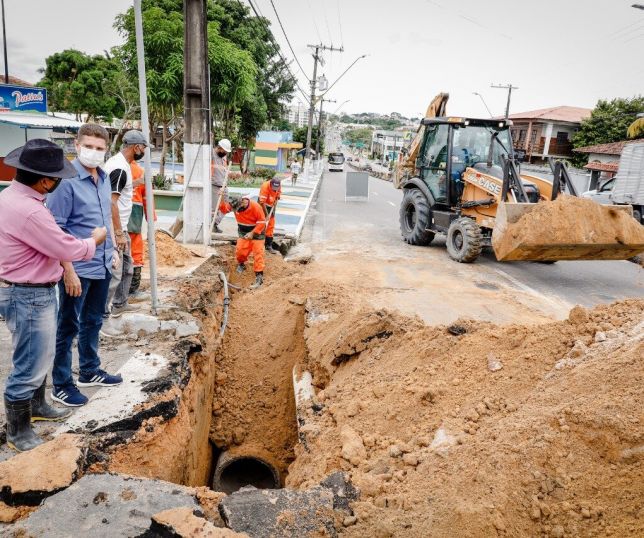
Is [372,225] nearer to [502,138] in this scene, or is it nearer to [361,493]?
[502,138]

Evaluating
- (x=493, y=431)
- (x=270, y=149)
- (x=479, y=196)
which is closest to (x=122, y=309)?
(x=493, y=431)

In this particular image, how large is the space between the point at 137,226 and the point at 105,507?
11.9 ft

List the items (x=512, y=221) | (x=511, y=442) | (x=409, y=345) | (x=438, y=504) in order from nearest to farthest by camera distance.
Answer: (x=438, y=504)
(x=511, y=442)
(x=409, y=345)
(x=512, y=221)

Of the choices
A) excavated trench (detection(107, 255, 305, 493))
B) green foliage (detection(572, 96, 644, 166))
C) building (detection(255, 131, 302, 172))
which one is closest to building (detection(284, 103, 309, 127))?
building (detection(255, 131, 302, 172))

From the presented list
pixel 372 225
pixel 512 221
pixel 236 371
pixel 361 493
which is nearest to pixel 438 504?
pixel 361 493

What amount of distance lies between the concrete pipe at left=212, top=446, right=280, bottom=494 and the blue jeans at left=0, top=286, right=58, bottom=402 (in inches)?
101

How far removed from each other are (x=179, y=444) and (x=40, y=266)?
69.0 inches

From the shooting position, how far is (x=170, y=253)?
7.86m

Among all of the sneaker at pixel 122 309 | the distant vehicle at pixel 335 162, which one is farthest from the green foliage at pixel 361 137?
the sneaker at pixel 122 309

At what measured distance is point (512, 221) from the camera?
765 cm

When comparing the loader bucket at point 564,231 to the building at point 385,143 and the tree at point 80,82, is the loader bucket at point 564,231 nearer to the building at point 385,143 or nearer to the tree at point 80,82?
the tree at point 80,82

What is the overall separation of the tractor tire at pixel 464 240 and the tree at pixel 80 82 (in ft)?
88.2

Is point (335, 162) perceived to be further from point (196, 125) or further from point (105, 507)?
point (105, 507)

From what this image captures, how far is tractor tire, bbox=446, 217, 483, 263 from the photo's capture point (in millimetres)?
9594
